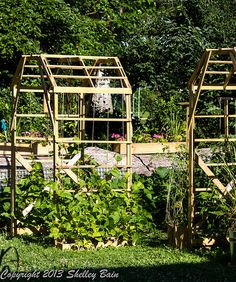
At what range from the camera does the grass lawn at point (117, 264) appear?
6965mm

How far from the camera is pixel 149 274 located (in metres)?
7.09

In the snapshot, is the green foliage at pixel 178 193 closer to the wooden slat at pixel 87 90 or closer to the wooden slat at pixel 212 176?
the wooden slat at pixel 212 176

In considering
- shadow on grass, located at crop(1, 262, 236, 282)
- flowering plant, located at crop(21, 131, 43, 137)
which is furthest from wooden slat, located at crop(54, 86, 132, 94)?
flowering plant, located at crop(21, 131, 43, 137)

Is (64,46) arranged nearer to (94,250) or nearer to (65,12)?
(65,12)

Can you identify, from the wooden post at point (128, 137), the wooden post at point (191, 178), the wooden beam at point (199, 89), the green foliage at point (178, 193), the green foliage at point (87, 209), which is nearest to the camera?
the wooden beam at point (199, 89)

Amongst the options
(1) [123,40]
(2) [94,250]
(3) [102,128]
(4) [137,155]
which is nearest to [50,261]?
(2) [94,250]

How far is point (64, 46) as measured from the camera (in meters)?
17.7

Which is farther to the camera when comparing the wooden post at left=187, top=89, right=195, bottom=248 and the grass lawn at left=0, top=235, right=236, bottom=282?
the wooden post at left=187, top=89, right=195, bottom=248

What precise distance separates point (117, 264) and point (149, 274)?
0.54 meters

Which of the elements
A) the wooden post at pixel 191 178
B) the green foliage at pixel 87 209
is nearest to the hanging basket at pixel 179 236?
the wooden post at pixel 191 178

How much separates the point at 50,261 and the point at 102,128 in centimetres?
878

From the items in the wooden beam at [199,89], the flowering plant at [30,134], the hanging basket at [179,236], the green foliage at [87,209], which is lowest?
the hanging basket at [179,236]

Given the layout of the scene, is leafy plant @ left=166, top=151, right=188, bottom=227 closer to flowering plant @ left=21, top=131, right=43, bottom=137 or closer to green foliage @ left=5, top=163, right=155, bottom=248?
green foliage @ left=5, top=163, right=155, bottom=248

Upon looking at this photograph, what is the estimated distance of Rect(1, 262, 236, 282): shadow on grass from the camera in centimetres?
688
